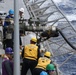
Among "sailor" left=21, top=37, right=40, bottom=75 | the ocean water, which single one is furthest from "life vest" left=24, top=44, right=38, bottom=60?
the ocean water

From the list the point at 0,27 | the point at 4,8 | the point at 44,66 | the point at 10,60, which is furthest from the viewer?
the point at 4,8

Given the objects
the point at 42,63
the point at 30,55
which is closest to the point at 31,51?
the point at 30,55

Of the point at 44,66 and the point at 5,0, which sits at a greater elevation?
the point at 5,0

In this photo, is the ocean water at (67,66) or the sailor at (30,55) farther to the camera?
the ocean water at (67,66)

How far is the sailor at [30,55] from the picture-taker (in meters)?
13.2

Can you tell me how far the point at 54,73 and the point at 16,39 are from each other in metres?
2.07

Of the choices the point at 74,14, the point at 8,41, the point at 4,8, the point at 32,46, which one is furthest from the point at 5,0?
the point at 74,14

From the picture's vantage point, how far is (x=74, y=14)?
43.2m

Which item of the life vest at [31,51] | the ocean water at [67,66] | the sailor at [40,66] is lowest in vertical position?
the ocean water at [67,66]

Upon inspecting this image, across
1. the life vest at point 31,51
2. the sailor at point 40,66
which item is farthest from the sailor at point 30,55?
the sailor at point 40,66

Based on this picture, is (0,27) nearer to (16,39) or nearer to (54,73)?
(54,73)

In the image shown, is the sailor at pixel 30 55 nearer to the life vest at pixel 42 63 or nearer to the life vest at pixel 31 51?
the life vest at pixel 31 51

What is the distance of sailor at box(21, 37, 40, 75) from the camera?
13180 mm

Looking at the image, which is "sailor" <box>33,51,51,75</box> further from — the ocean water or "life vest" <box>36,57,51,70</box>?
the ocean water
